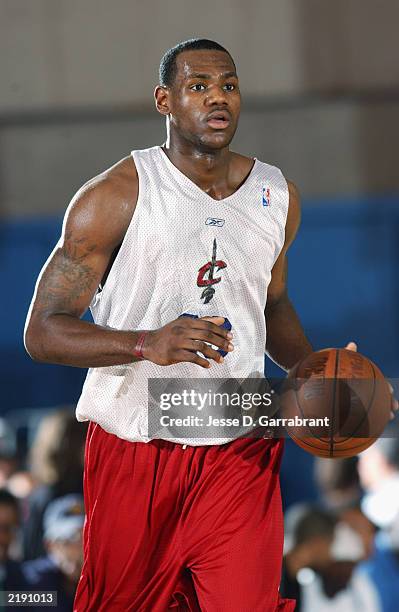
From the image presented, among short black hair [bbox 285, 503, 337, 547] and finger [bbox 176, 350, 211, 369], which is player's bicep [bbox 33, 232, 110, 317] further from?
short black hair [bbox 285, 503, 337, 547]

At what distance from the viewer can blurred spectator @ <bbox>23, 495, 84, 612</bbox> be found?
4.27 metres

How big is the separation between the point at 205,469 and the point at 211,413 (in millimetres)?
141

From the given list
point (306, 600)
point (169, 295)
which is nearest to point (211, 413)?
Answer: point (169, 295)

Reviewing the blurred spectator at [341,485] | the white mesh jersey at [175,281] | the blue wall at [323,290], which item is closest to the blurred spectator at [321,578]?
the blurred spectator at [341,485]

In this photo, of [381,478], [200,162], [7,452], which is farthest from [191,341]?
[7,452]

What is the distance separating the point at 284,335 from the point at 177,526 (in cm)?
66

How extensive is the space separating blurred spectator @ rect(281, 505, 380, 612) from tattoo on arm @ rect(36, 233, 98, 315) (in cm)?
190

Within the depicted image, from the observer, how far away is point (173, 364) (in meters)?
2.81

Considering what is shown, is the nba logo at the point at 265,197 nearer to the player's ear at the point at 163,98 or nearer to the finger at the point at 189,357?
the player's ear at the point at 163,98

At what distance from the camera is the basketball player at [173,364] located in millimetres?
2789

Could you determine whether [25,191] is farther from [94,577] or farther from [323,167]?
[94,577]

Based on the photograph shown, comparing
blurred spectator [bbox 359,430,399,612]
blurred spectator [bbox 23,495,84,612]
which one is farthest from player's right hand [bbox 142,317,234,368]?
blurred spectator [bbox 359,430,399,612]

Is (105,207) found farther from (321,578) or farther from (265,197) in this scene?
(321,578)

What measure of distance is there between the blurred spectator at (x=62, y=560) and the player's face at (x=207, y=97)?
202 cm
